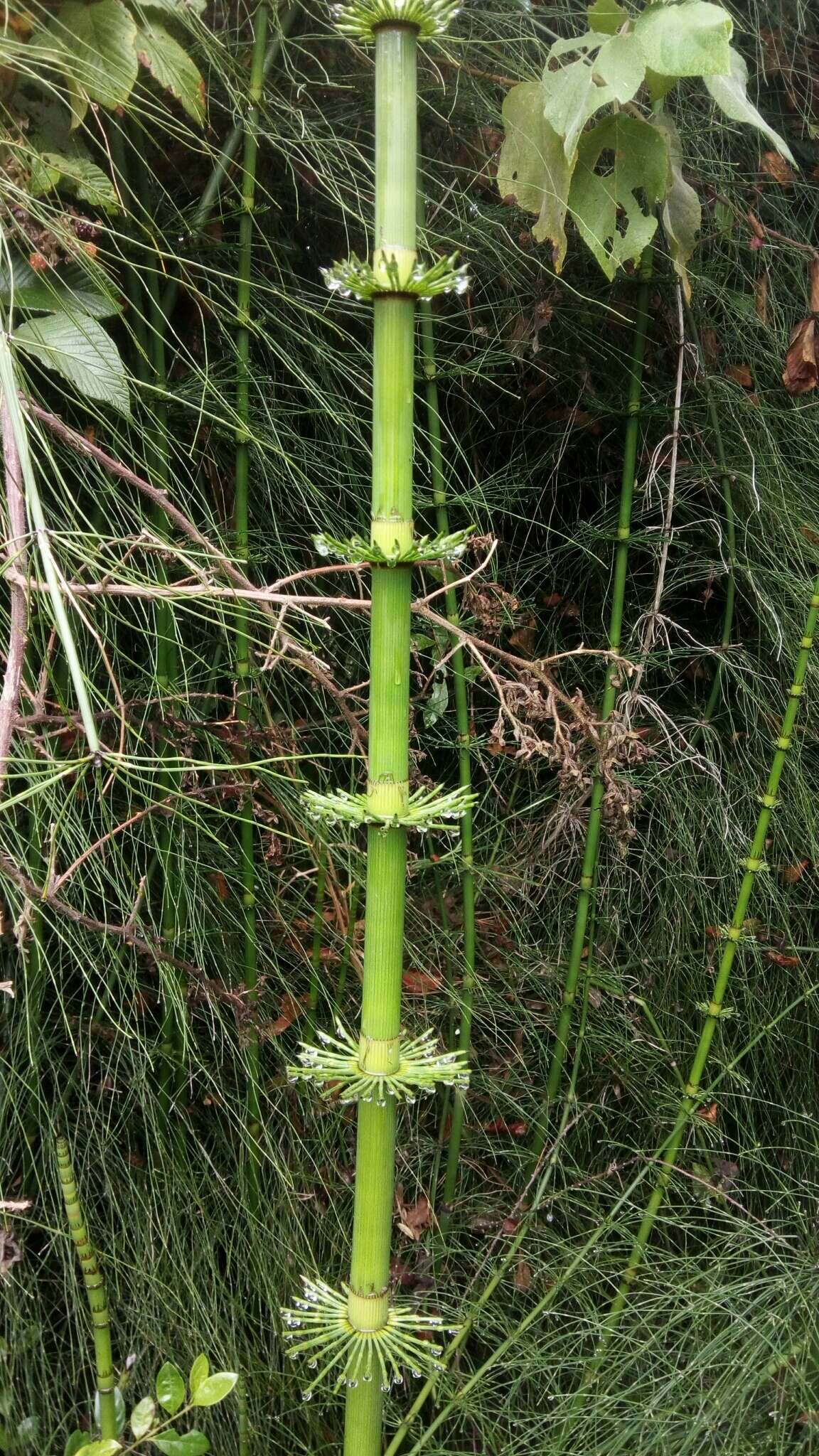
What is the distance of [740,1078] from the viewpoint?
1144 mm

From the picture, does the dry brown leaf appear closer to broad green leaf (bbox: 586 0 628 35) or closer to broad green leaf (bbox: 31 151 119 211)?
broad green leaf (bbox: 586 0 628 35)

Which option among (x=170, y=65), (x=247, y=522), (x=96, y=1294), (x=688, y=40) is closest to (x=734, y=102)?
(x=688, y=40)

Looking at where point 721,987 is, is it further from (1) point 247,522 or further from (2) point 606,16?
(2) point 606,16

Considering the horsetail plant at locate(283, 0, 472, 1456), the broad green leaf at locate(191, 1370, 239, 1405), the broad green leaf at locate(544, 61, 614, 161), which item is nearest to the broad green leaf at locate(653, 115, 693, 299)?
the broad green leaf at locate(544, 61, 614, 161)

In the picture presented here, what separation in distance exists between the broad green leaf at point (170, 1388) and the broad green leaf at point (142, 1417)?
0.01 metres

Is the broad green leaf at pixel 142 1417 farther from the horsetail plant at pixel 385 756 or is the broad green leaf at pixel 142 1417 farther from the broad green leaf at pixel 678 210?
the broad green leaf at pixel 678 210

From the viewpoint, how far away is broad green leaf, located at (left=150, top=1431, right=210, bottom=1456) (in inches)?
33.7

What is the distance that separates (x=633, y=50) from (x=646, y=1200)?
113 centimetres

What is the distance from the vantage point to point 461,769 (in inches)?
45.4

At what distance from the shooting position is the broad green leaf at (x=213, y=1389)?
84 centimetres

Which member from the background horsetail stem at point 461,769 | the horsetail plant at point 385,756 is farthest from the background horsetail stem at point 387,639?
the background horsetail stem at point 461,769

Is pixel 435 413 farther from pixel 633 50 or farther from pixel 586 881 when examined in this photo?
pixel 586 881

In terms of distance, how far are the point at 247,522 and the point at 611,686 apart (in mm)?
411

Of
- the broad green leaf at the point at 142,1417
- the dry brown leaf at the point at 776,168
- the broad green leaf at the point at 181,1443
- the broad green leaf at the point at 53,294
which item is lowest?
the broad green leaf at the point at 181,1443
